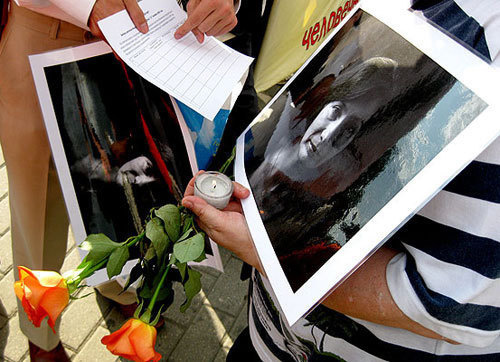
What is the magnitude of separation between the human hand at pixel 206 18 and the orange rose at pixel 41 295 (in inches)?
27.0

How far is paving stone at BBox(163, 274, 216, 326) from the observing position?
2137mm

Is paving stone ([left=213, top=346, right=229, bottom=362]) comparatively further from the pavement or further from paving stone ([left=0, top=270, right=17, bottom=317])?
paving stone ([left=0, top=270, right=17, bottom=317])

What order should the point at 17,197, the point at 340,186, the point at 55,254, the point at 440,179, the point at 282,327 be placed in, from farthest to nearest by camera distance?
the point at 55,254 < the point at 17,197 < the point at 282,327 < the point at 340,186 < the point at 440,179

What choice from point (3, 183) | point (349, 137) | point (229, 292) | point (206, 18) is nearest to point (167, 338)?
point (229, 292)

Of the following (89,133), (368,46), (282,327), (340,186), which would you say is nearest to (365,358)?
(282,327)

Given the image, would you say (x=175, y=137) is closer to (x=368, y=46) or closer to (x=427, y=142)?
(x=368, y=46)

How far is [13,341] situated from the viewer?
1957mm

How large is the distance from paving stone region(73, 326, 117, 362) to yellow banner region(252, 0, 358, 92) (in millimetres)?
1429

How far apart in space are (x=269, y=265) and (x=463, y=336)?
0.32m

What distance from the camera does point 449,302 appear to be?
2.12 ft

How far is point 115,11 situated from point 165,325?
1491 mm

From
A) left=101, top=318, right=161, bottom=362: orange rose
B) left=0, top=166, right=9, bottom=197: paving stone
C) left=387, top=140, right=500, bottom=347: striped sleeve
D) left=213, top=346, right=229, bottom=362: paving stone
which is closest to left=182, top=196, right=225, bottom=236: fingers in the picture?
left=101, top=318, right=161, bottom=362: orange rose

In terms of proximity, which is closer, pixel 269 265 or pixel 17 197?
pixel 269 265

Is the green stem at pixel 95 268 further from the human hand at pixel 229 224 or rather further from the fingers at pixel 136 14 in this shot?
the fingers at pixel 136 14
